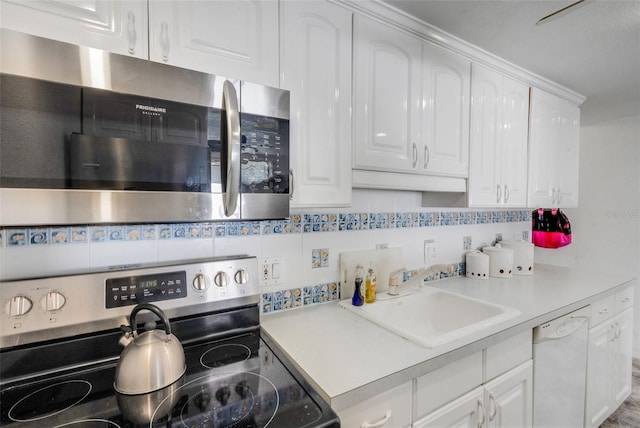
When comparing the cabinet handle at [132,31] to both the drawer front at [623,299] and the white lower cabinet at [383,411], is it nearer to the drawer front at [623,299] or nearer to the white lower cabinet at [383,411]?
the white lower cabinet at [383,411]

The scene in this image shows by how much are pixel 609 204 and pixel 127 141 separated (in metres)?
3.73

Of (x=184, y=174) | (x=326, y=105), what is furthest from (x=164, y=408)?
(x=326, y=105)

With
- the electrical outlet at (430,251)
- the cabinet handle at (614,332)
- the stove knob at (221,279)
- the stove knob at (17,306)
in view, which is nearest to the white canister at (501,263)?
the electrical outlet at (430,251)

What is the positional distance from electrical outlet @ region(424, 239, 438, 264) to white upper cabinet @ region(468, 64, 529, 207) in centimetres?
34

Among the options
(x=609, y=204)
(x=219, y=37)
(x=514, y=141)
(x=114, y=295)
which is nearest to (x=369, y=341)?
(x=114, y=295)

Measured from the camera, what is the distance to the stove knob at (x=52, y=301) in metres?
0.80

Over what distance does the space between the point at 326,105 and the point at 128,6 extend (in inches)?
24.1

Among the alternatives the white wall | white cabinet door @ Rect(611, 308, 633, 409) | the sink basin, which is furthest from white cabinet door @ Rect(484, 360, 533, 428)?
the white wall

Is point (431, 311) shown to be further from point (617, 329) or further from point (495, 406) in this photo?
point (617, 329)

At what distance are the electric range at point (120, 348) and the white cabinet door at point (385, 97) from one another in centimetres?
68

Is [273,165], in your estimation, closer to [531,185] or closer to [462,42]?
[462,42]

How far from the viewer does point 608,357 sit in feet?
5.66

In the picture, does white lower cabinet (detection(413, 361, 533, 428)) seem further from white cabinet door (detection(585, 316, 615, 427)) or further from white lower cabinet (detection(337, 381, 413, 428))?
white cabinet door (detection(585, 316, 615, 427))

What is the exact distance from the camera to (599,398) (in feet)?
5.54
